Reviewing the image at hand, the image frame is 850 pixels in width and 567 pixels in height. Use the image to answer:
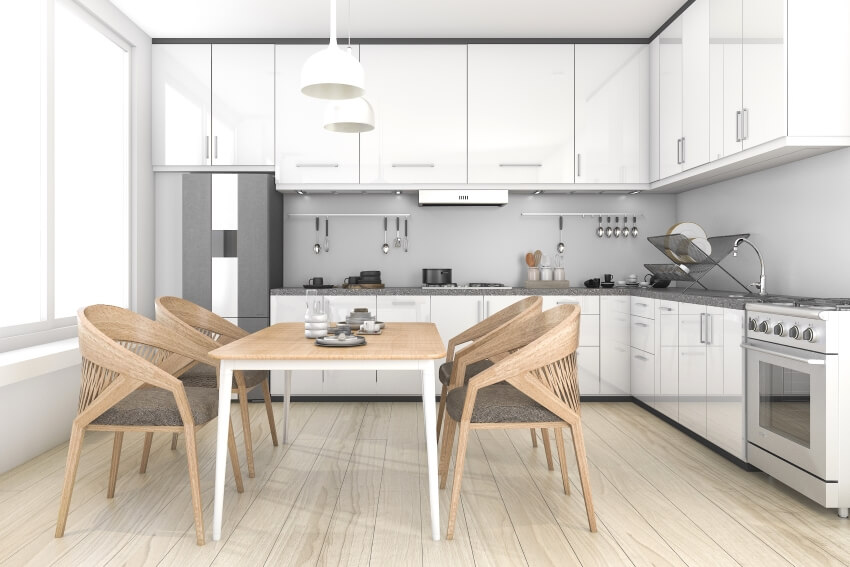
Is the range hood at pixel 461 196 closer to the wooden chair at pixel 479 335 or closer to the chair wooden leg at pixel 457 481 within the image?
the wooden chair at pixel 479 335

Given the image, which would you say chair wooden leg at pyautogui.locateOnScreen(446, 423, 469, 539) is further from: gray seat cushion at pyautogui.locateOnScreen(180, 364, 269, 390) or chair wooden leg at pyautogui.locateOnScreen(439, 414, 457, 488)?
gray seat cushion at pyautogui.locateOnScreen(180, 364, 269, 390)

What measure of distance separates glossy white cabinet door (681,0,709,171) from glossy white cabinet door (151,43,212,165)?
11.5 ft

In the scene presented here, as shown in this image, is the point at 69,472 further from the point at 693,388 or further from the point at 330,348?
the point at 693,388

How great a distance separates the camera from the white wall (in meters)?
3.01

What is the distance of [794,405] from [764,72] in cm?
168

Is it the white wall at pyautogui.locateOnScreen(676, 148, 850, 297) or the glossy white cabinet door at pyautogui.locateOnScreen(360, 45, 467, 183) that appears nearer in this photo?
the white wall at pyautogui.locateOnScreen(676, 148, 850, 297)

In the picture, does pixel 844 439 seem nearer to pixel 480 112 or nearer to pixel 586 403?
pixel 586 403

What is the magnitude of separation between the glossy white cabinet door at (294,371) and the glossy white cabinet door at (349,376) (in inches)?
3.3

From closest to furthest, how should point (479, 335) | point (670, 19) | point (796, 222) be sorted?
point (479, 335), point (796, 222), point (670, 19)

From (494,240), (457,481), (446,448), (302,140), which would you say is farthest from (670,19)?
(457,481)

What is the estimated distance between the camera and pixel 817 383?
7.73 feet

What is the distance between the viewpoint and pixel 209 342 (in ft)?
8.98

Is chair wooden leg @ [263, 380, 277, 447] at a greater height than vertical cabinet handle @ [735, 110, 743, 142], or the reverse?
vertical cabinet handle @ [735, 110, 743, 142]

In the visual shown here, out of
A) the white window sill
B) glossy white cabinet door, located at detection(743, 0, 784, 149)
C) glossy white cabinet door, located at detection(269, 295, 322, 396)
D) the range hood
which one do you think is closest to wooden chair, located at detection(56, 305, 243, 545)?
the white window sill
